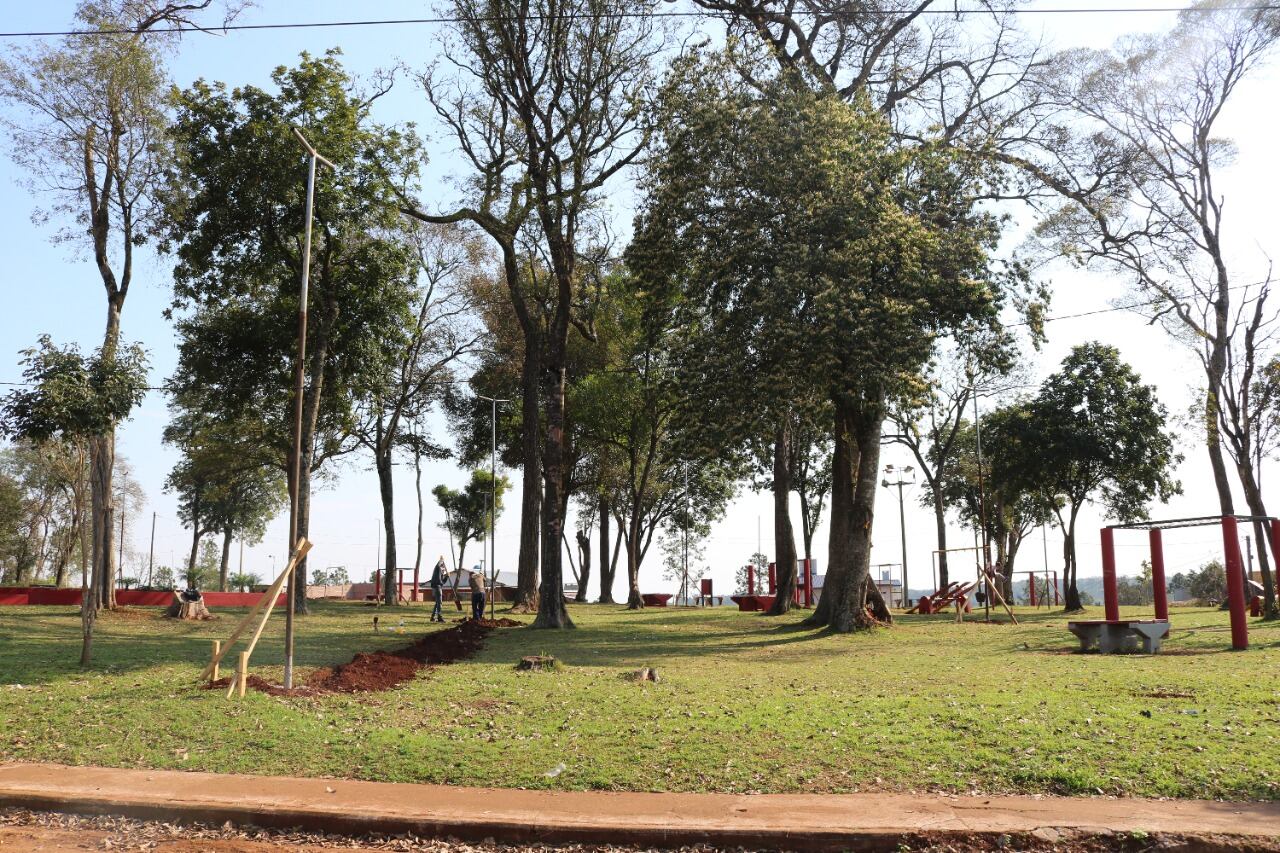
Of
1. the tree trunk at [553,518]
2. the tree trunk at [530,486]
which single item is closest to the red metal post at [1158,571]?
the tree trunk at [553,518]

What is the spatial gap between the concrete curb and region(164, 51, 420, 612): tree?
20165 mm

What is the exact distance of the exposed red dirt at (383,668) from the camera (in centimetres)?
1290

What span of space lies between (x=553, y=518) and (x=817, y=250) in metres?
10.3

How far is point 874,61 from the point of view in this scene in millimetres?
29500

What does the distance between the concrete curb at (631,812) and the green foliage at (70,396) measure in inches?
412

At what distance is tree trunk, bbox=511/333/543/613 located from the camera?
35.8m

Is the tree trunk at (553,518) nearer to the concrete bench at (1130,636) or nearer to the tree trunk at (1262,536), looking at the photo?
the concrete bench at (1130,636)

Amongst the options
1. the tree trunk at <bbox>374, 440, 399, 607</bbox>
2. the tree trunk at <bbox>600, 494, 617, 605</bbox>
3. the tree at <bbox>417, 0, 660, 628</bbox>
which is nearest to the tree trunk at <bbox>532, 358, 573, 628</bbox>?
the tree at <bbox>417, 0, 660, 628</bbox>

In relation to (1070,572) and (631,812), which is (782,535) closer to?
(1070,572)

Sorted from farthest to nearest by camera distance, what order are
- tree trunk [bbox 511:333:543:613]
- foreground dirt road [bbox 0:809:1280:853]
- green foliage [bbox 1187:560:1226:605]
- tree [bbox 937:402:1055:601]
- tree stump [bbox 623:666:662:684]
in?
1. green foliage [bbox 1187:560:1226:605]
2. tree [bbox 937:402:1055:601]
3. tree trunk [bbox 511:333:543:613]
4. tree stump [bbox 623:666:662:684]
5. foreground dirt road [bbox 0:809:1280:853]

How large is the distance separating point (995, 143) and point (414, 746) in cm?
2443

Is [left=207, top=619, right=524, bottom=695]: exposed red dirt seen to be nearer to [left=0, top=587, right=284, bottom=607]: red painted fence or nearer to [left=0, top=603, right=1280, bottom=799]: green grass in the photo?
[left=0, top=603, right=1280, bottom=799]: green grass

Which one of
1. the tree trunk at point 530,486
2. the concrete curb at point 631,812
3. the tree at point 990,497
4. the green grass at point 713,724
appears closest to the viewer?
the concrete curb at point 631,812

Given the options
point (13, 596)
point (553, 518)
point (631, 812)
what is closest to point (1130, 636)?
point (553, 518)
